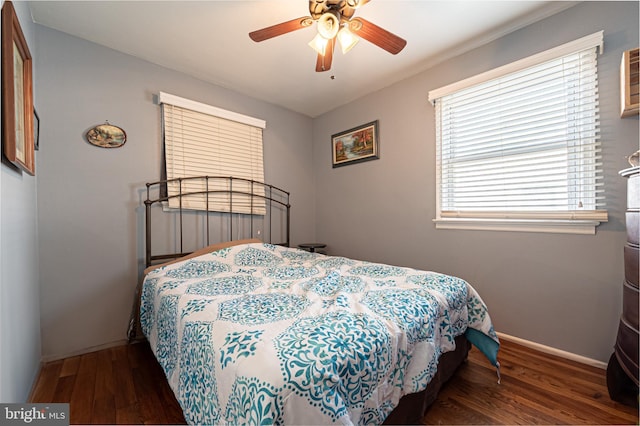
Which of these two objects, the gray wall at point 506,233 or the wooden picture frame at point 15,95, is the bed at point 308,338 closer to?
the gray wall at point 506,233

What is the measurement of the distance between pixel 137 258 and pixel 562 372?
10.9 ft

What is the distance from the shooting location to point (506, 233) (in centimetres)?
210

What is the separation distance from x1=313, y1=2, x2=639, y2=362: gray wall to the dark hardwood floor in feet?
1.02

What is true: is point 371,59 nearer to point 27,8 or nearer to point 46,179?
point 27,8

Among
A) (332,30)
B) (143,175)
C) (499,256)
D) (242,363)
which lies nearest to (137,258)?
(143,175)

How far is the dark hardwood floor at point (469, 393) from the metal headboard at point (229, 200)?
852mm

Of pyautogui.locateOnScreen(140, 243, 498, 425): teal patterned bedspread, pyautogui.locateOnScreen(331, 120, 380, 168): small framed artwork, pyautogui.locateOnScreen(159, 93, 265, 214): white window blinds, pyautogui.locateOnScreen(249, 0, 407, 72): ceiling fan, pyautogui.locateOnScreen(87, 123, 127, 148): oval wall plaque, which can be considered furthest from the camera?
pyautogui.locateOnScreen(331, 120, 380, 168): small framed artwork

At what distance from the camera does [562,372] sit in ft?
5.53

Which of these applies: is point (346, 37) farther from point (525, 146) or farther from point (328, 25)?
point (525, 146)

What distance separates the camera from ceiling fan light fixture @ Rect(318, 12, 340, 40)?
59.4 inches

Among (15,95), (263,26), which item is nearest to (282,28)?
(263,26)

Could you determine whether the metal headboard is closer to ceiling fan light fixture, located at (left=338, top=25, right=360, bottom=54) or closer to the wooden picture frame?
the wooden picture frame

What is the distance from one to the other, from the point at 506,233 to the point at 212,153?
285 cm

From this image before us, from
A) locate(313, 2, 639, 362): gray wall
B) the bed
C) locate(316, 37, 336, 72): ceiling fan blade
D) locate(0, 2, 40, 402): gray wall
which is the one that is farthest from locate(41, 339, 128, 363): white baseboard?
locate(316, 37, 336, 72): ceiling fan blade
